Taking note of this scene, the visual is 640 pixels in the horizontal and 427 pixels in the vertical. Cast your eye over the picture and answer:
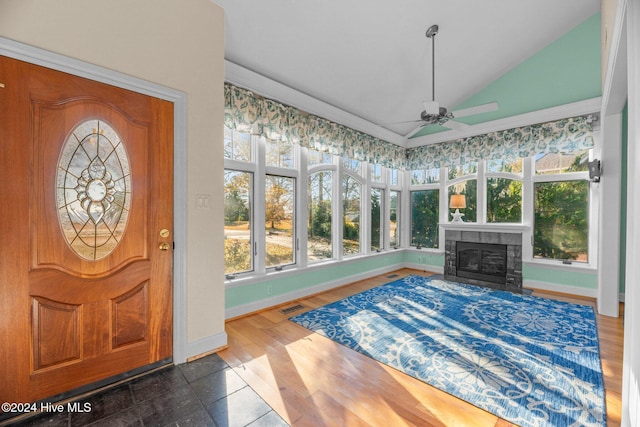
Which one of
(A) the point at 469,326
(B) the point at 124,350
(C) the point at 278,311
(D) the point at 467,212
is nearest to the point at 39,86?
(B) the point at 124,350

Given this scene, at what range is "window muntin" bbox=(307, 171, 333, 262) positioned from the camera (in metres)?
4.12

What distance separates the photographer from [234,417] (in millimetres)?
1647

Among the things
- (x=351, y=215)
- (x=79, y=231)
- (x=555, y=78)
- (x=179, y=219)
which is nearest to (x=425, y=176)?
(x=351, y=215)

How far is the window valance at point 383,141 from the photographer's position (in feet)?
10.4

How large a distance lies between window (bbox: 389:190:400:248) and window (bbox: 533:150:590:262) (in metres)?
2.28

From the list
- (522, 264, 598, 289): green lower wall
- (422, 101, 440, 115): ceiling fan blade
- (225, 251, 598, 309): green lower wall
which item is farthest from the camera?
(522, 264, 598, 289): green lower wall

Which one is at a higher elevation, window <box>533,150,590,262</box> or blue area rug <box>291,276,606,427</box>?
window <box>533,150,590,262</box>

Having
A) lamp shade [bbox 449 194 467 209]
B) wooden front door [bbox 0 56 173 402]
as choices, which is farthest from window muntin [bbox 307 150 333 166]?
lamp shade [bbox 449 194 467 209]

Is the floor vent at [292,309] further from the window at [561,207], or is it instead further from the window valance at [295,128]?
the window at [561,207]

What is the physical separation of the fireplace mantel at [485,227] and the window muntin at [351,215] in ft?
5.44

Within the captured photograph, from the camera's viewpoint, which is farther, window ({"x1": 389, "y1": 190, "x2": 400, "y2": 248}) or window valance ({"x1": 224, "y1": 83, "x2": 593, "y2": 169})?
window ({"x1": 389, "y1": 190, "x2": 400, "y2": 248})

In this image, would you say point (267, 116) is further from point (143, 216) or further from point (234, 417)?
point (234, 417)

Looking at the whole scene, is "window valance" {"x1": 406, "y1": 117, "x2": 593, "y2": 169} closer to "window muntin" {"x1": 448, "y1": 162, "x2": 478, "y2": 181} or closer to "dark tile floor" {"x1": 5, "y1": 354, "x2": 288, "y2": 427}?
"window muntin" {"x1": 448, "y1": 162, "x2": 478, "y2": 181}

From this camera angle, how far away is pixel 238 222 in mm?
3270
